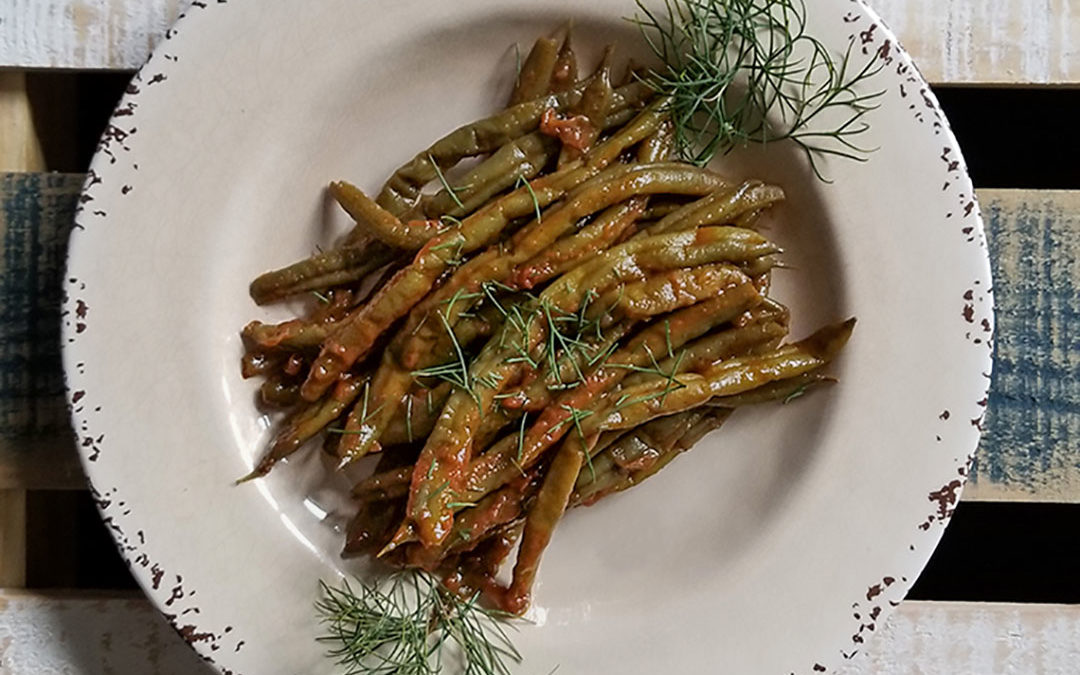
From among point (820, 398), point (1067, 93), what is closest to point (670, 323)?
point (820, 398)

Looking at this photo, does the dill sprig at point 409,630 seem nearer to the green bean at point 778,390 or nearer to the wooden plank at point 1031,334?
the green bean at point 778,390

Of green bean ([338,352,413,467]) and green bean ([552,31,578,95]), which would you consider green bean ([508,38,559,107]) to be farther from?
green bean ([338,352,413,467])

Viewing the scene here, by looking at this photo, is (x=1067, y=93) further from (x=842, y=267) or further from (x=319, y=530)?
(x=319, y=530)

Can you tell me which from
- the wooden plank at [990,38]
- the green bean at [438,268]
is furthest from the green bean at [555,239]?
the wooden plank at [990,38]

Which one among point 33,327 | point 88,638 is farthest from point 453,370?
point 88,638

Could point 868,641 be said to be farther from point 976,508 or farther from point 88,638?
point 88,638
